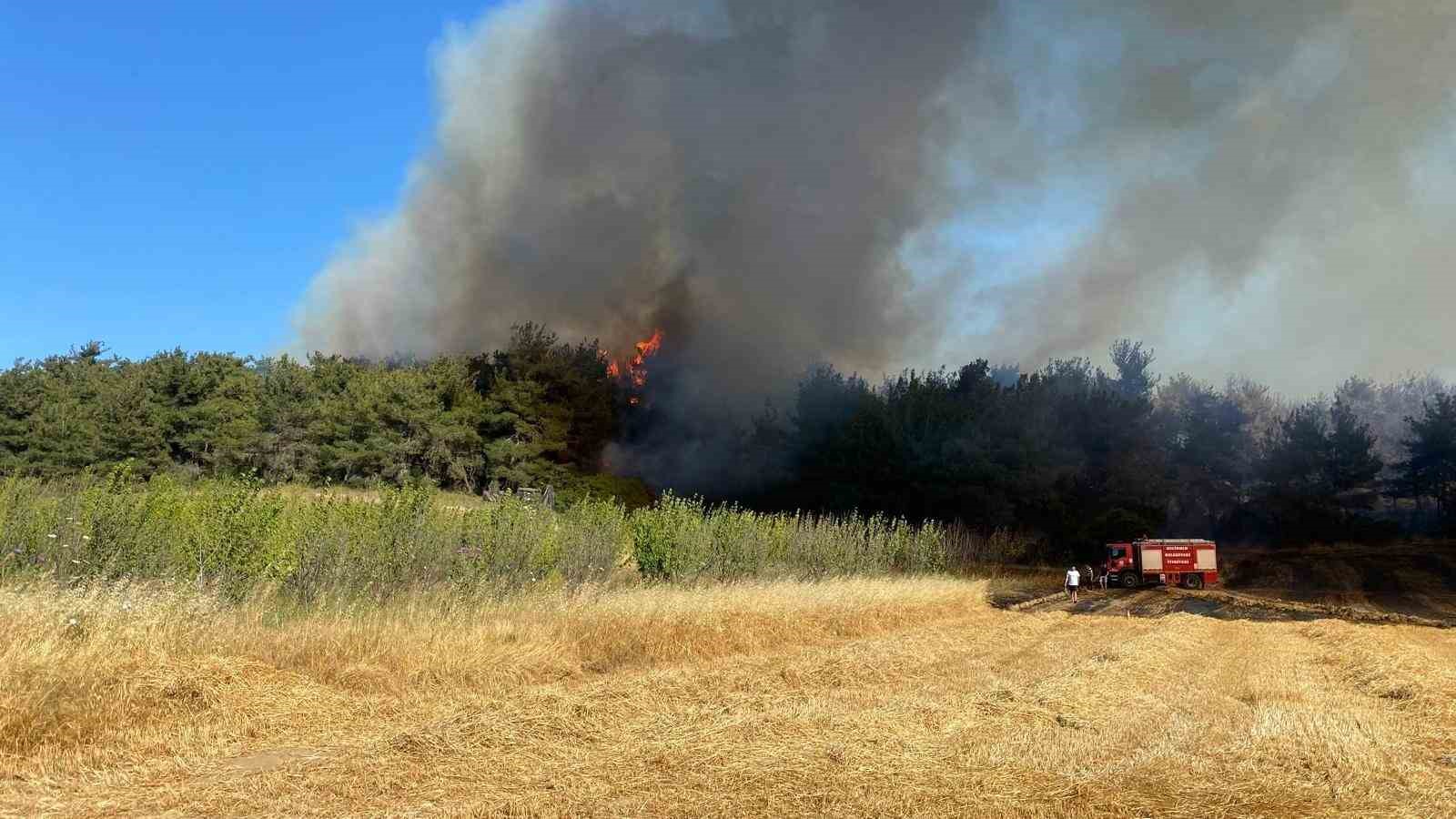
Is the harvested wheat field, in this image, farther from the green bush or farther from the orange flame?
the orange flame

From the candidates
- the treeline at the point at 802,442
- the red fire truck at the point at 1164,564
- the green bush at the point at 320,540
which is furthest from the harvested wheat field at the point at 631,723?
the treeline at the point at 802,442

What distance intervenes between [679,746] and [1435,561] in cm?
5771

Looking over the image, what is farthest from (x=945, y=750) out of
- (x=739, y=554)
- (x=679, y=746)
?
(x=739, y=554)

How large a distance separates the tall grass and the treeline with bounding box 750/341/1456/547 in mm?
25611

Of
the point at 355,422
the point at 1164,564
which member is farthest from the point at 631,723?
the point at 355,422

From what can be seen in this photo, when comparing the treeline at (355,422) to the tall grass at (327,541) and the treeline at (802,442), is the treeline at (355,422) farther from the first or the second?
the tall grass at (327,541)

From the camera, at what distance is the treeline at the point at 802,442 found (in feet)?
156

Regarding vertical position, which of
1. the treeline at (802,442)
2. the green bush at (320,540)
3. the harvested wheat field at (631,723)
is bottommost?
the harvested wheat field at (631,723)

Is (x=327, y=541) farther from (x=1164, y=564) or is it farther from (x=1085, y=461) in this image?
(x=1085, y=461)

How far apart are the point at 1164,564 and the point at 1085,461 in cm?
1136

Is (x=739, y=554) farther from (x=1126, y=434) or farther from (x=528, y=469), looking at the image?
(x=1126, y=434)

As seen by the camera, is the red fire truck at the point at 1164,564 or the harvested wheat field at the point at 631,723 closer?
the harvested wheat field at the point at 631,723

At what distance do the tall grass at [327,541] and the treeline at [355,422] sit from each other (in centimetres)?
2390

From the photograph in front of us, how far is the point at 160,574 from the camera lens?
12.7 m
